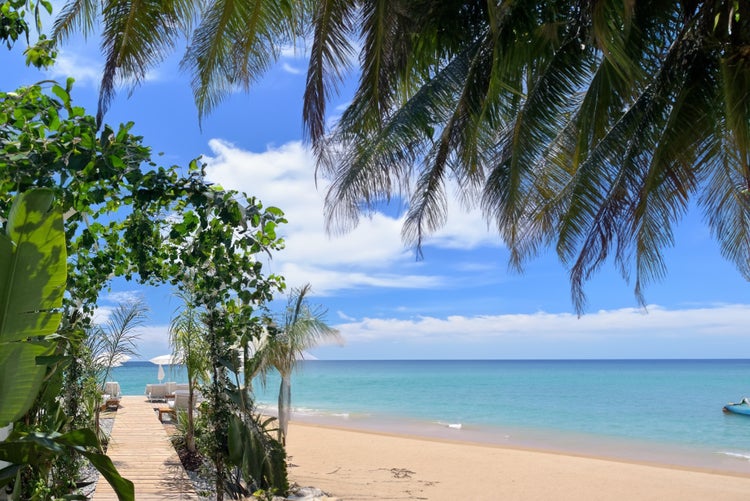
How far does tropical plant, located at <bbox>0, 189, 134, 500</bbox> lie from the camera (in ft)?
7.14

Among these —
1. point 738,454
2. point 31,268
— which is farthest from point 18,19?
point 738,454

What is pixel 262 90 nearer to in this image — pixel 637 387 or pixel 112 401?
pixel 112 401

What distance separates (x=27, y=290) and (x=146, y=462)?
577 centimetres

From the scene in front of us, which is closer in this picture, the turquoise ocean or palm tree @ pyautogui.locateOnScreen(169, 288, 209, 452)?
palm tree @ pyautogui.locateOnScreen(169, 288, 209, 452)

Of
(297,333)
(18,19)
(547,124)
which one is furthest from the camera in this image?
(297,333)

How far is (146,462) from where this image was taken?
728 cm

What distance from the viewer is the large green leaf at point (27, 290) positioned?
2.18 m

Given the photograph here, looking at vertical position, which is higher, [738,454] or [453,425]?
[453,425]

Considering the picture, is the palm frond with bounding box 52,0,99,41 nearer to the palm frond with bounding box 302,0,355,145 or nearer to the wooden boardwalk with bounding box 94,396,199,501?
the palm frond with bounding box 302,0,355,145

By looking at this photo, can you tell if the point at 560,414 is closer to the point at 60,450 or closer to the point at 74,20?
the point at 74,20

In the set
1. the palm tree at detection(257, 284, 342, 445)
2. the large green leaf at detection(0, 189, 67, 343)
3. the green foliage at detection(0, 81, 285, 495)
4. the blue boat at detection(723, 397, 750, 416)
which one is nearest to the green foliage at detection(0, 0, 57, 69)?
the green foliage at detection(0, 81, 285, 495)

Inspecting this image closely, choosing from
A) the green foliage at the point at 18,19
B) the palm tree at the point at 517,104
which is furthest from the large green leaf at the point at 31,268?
the palm tree at the point at 517,104

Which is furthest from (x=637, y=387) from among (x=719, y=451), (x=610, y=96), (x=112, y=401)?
(x=610, y=96)

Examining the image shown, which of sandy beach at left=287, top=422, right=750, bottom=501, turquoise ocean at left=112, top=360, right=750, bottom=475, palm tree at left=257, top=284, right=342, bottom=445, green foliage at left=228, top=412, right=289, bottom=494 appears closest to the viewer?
green foliage at left=228, top=412, right=289, bottom=494
